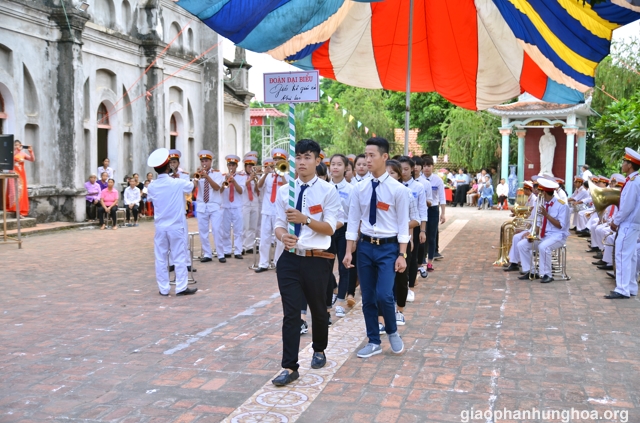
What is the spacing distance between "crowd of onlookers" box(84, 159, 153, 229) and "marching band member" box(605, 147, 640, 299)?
13.0 meters

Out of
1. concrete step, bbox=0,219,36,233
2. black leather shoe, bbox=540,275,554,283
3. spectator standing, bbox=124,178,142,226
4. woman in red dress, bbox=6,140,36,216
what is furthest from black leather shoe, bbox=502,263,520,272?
spectator standing, bbox=124,178,142,226

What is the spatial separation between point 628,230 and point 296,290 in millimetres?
5730

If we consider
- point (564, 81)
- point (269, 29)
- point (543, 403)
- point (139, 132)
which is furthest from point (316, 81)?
point (139, 132)

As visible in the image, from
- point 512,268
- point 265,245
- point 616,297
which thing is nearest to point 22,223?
point 265,245

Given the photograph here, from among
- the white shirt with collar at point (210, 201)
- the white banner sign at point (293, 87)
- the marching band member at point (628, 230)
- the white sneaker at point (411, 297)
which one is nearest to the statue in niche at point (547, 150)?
the white shirt with collar at point (210, 201)

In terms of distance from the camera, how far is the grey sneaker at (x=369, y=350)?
5914 mm

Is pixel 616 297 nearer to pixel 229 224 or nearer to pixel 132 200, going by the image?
pixel 229 224

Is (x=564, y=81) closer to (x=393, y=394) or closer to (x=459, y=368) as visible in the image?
(x=459, y=368)

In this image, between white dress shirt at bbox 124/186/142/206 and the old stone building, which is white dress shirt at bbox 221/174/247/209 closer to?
the old stone building

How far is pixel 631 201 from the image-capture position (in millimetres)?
8758

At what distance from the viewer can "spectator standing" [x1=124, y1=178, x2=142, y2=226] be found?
63.6ft

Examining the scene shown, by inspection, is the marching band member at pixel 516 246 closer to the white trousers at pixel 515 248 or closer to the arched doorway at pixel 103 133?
the white trousers at pixel 515 248

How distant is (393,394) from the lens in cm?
497

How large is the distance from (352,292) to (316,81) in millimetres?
3281
